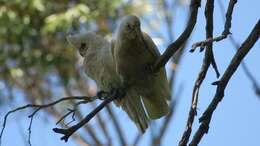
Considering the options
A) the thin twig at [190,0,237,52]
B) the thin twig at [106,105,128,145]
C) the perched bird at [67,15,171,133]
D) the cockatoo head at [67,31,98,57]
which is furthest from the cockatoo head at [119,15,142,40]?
the thin twig at [106,105,128,145]

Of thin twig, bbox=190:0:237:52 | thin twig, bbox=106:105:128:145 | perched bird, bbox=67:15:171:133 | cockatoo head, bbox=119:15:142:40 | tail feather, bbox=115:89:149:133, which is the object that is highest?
cockatoo head, bbox=119:15:142:40

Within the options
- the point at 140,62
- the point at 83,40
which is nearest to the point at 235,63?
the point at 140,62

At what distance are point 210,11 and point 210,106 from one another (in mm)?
623

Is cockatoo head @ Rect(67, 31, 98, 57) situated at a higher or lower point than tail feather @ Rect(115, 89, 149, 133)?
higher

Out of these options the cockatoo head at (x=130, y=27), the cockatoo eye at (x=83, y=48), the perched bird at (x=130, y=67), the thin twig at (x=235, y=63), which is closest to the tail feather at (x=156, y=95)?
the perched bird at (x=130, y=67)

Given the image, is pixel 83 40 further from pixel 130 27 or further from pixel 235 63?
pixel 235 63

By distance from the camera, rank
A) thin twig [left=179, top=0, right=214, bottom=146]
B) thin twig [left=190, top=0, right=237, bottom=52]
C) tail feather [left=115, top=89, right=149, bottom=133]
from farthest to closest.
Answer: tail feather [left=115, top=89, right=149, bottom=133]
thin twig [left=190, top=0, right=237, bottom=52]
thin twig [left=179, top=0, right=214, bottom=146]

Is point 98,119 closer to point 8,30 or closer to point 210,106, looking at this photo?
point 8,30

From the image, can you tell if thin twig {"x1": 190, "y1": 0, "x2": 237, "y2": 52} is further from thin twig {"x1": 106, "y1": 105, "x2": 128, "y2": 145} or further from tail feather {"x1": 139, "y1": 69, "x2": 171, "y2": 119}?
thin twig {"x1": 106, "y1": 105, "x2": 128, "y2": 145}

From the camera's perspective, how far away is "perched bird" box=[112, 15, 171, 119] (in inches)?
130

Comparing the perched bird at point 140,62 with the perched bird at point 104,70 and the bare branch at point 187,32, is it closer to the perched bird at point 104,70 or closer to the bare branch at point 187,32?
the perched bird at point 104,70

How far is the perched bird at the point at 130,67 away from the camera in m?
3.39

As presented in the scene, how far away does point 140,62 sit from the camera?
3.52 m

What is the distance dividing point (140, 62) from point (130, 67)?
84 mm
